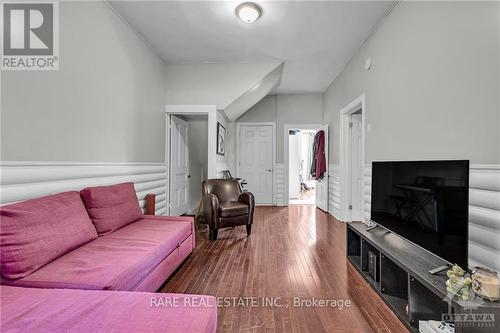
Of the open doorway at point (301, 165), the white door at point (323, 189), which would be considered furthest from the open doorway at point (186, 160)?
the open doorway at point (301, 165)

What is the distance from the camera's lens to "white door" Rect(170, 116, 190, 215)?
406cm

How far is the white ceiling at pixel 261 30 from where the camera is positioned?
2.47 meters

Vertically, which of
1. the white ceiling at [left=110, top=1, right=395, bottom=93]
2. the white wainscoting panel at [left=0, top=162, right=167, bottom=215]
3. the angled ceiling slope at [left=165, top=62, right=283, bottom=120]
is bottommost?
the white wainscoting panel at [left=0, top=162, right=167, bottom=215]

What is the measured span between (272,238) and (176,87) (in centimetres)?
287

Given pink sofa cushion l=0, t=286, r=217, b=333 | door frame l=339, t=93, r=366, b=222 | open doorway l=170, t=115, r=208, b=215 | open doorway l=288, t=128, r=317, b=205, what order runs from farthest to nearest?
open doorway l=288, t=128, r=317, b=205
open doorway l=170, t=115, r=208, b=215
door frame l=339, t=93, r=366, b=222
pink sofa cushion l=0, t=286, r=217, b=333

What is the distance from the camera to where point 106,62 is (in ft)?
7.92

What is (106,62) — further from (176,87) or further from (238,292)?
(238,292)

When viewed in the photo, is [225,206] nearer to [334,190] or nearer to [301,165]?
[334,190]

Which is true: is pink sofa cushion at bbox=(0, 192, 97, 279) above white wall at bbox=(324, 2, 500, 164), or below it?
below

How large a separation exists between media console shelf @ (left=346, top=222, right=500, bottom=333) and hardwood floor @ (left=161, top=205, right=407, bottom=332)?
0.09 meters

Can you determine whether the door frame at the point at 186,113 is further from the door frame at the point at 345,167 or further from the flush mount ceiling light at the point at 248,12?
the door frame at the point at 345,167

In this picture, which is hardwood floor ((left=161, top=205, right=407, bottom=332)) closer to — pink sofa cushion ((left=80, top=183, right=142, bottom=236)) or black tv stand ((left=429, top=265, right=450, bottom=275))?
black tv stand ((left=429, top=265, right=450, bottom=275))

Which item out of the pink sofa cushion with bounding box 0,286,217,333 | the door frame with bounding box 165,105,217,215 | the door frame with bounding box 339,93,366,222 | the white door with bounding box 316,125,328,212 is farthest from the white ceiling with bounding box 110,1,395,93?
the pink sofa cushion with bounding box 0,286,217,333

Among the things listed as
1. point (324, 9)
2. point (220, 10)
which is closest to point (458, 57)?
point (324, 9)
